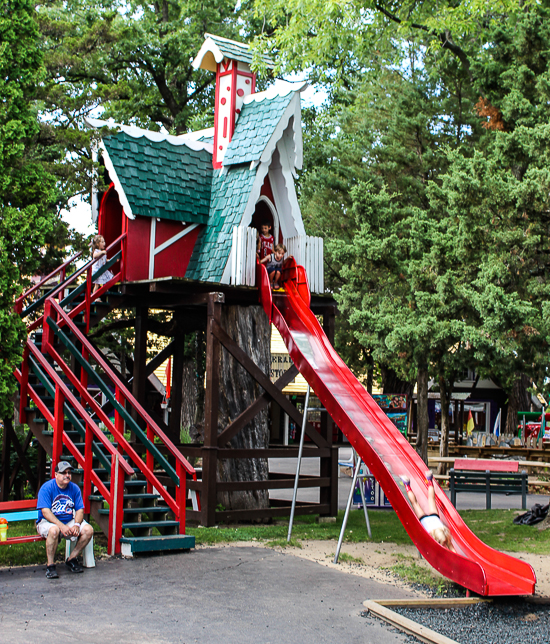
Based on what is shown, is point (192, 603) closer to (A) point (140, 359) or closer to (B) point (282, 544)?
(B) point (282, 544)

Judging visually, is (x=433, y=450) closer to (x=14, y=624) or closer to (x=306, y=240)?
(x=306, y=240)

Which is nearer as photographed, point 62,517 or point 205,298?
point 62,517

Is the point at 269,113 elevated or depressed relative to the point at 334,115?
depressed

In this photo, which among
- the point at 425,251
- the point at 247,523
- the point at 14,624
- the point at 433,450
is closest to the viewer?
the point at 14,624

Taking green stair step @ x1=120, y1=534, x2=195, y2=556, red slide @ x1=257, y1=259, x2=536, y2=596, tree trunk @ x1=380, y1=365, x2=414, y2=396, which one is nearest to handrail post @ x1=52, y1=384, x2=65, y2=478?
green stair step @ x1=120, y1=534, x2=195, y2=556

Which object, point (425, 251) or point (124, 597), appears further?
point (425, 251)

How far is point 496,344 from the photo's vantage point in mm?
14578

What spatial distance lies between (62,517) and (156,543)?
1295 mm

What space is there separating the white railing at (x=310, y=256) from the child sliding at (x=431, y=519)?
548 centimetres

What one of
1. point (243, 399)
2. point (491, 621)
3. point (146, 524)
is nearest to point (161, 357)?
point (243, 399)

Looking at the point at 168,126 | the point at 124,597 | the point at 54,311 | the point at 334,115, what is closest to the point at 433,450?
the point at 334,115

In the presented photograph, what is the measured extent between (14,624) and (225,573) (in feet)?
9.13

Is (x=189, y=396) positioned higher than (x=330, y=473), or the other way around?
(x=189, y=396)

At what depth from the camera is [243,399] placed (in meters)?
14.1
